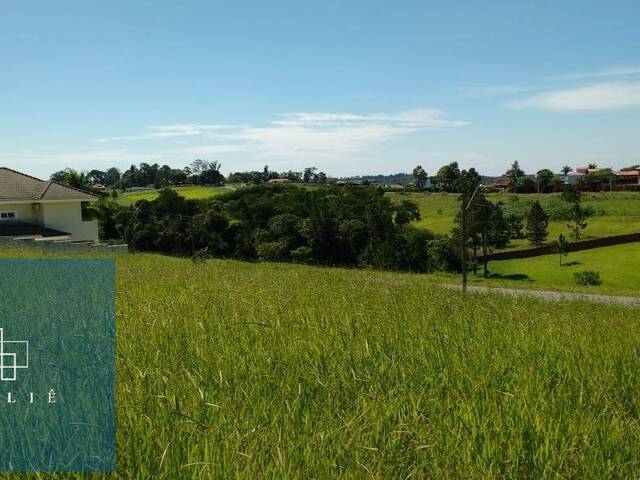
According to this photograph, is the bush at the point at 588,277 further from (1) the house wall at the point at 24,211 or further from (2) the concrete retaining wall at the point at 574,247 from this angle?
(1) the house wall at the point at 24,211

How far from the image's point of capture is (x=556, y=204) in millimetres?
74625

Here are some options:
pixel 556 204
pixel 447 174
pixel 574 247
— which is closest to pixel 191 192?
pixel 447 174

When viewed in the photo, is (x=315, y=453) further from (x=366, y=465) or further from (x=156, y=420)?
(x=156, y=420)

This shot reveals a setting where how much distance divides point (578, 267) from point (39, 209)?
4464 centimetres

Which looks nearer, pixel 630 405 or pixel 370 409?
pixel 370 409

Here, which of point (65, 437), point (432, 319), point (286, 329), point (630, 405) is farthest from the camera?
point (432, 319)

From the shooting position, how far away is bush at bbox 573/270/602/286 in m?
47.3

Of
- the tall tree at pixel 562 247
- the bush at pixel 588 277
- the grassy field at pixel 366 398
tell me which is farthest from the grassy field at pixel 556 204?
the grassy field at pixel 366 398

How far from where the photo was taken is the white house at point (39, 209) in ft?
114

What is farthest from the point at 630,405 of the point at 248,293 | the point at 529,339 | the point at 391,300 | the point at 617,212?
the point at 617,212

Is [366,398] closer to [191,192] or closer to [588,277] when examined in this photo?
[588,277]

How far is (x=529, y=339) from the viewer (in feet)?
16.4

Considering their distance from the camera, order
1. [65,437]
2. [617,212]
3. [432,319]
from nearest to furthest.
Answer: [65,437], [432,319], [617,212]

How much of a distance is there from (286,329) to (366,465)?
243 cm
